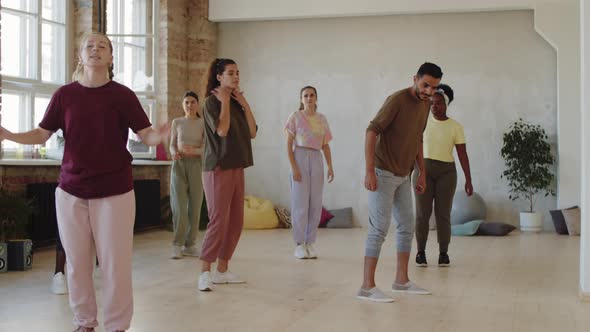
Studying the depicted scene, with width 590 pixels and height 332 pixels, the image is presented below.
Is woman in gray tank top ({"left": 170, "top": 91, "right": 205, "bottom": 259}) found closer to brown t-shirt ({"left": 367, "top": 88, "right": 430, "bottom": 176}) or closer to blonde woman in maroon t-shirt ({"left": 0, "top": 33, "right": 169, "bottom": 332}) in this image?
brown t-shirt ({"left": 367, "top": 88, "right": 430, "bottom": 176})

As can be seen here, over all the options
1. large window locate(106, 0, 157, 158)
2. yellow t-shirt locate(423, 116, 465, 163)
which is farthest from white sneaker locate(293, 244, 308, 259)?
large window locate(106, 0, 157, 158)

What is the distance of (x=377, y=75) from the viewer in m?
10.8

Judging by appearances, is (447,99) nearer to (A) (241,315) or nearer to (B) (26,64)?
(A) (241,315)

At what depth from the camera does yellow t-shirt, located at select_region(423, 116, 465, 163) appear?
6203mm

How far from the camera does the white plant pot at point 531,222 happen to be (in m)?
9.82

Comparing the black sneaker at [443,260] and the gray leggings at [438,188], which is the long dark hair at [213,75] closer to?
the gray leggings at [438,188]

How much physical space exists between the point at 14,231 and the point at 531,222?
637cm

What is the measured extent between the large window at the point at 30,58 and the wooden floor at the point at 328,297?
63.3 inches

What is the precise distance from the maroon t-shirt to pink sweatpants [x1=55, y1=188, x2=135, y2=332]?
61 millimetres

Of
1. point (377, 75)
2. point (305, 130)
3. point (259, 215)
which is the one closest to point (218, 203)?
point (305, 130)

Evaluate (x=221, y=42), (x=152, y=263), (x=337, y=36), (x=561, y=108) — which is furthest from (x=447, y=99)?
(x=221, y=42)

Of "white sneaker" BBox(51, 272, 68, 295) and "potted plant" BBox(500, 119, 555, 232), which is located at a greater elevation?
"potted plant" BBox(500, 119, 555, 232)

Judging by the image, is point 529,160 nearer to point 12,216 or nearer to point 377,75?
point 377,75

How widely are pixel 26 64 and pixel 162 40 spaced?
8.08ft
